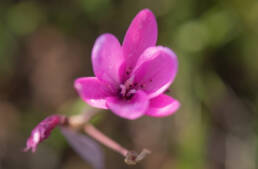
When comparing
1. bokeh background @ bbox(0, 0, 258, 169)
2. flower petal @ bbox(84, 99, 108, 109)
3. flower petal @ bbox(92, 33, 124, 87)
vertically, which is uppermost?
flower petal @ bbox(92, 33, 124, 87)

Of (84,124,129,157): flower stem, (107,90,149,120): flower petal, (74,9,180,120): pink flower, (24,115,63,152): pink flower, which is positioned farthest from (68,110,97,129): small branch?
(107,90,149,120): flower petal

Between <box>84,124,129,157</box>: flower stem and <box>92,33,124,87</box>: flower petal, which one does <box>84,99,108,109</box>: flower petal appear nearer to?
<box>92,33,124,87</box>: flower petal

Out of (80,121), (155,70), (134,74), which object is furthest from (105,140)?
(155,70)

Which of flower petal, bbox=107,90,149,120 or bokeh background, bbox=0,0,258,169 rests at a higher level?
flower petal, bbox=107,90,149,120

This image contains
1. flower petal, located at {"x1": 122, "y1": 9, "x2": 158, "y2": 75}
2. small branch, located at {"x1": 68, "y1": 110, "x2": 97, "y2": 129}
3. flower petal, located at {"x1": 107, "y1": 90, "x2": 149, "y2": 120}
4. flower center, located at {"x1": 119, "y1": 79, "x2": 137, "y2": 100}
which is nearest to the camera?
flower petal, located at {"x1": 107, "y1": 90, "x2": 149, "y2": 120}

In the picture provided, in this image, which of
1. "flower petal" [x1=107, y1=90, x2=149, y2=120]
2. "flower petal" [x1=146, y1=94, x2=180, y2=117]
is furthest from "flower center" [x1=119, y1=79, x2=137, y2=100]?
"flower petal" [x1=146, y1=94, x2=180, y2=117]

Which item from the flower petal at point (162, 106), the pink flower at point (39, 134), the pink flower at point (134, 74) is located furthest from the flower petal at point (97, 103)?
the pink flower at point (39, 134)

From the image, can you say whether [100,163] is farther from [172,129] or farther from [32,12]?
[32,12]

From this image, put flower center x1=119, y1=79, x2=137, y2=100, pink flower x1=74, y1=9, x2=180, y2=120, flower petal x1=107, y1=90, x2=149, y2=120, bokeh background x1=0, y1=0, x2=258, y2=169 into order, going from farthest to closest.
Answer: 1. bokeh background x1=0, y1=0, x2=258, y2=169
2. flower center x1=119, y1=79, x2=137, y2=100
3. pink flower x1=74, y1=9, x2=180, y2=120
4. flower petal x1=107, y1=90, x2=149, y2=120

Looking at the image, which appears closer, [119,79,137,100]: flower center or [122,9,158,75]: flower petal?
[122,9,158,75]: flower petal
